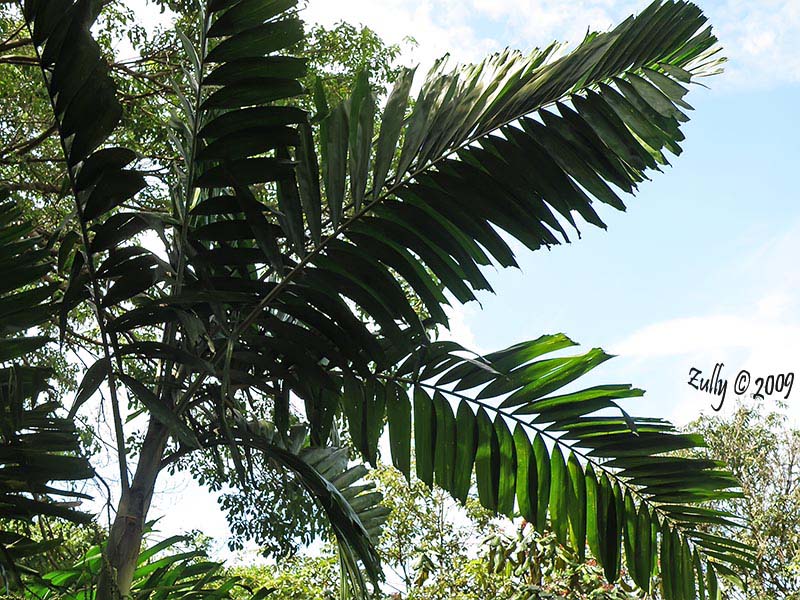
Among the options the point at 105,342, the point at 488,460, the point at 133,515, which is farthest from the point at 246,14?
the point at 488,460

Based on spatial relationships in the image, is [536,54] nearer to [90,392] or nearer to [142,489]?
[90,392]

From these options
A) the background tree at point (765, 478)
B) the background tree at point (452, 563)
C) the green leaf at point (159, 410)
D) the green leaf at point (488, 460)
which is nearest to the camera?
the green leaf at point (159, 410)

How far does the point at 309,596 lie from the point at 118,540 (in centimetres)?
426

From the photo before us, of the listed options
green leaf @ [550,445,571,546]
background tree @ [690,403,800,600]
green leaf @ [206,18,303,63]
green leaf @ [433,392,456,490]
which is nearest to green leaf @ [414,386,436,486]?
green leaf @ [433,392,456,490]

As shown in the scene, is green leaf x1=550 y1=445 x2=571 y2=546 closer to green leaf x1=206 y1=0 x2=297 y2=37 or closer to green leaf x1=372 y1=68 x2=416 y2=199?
green leaf x1=372 y1=68 x2=416 y2=199

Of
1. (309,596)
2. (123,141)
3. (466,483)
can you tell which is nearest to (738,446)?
(309,596)

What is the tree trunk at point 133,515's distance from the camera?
1.37m

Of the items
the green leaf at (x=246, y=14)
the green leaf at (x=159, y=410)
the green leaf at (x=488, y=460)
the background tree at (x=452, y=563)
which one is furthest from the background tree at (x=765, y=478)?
the green leaf at (x=246, y=14)

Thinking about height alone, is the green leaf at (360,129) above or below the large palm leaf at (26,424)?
above

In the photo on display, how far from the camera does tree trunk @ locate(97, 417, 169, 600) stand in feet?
4.50

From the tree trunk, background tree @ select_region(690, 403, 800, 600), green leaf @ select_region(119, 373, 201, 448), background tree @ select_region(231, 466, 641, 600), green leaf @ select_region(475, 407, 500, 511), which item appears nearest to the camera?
green leaf @ select_region(119, 373, 201, 448)

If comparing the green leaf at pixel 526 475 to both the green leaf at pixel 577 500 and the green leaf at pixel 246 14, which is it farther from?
the green leaf at pixel 246 14

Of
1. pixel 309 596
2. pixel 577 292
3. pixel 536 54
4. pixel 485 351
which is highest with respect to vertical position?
pixel 577 292

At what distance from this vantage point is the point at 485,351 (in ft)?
5.56
